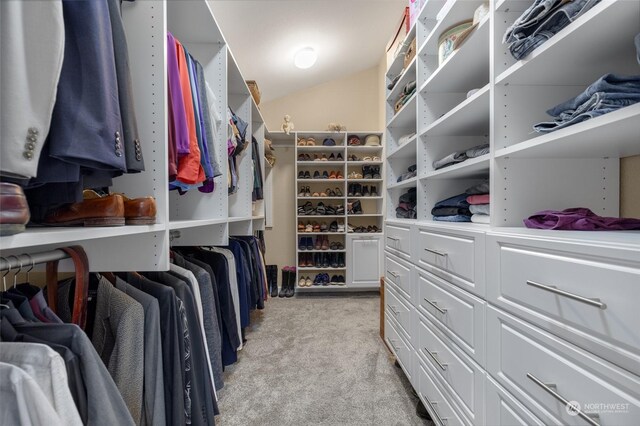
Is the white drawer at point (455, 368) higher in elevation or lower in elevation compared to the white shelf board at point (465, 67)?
lower

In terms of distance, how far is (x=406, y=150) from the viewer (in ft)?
6.64

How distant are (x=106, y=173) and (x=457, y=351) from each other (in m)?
1.24

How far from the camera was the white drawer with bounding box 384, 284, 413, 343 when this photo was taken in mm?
1518

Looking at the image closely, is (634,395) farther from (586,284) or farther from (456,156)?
(456,156)

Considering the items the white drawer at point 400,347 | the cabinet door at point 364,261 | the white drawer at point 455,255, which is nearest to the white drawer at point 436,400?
the white drawer at point 400,347

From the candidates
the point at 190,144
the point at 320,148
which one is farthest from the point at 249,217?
the point at 320,148

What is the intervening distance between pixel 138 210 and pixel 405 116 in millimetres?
1800

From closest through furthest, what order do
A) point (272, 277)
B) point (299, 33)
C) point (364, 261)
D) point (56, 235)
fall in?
point (56, 235)
point (299, 33)
point (364, 261)
point (272, 277)

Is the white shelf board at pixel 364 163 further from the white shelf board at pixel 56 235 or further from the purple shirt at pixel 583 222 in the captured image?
the white shelf board at pixel 56 235

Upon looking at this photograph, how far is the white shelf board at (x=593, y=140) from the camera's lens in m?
0.61

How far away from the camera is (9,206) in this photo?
410mm

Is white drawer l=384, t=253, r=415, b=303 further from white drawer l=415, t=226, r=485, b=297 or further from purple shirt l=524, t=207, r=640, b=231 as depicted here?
purple shirt l=524, t=207, r=640, b=231

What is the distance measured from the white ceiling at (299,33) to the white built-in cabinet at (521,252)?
3.34 ft

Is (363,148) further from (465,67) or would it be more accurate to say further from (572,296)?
(572,296)
